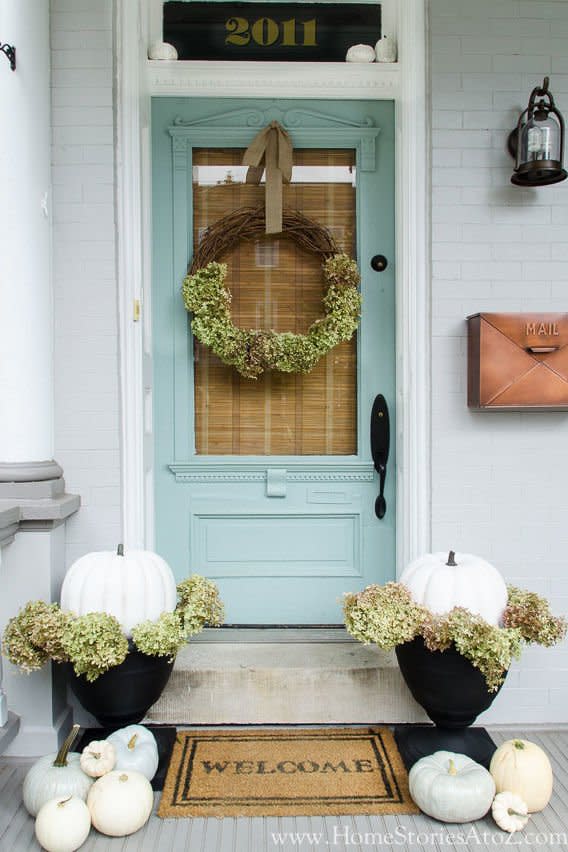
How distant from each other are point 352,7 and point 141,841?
342 centimetres

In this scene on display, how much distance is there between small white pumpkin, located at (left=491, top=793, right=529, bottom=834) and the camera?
2.18 metres

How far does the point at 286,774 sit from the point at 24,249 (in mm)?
2137

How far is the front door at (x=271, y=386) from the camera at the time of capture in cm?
312

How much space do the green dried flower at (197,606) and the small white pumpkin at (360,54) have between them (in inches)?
92.4

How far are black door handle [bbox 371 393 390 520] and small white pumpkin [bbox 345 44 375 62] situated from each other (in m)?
1.49

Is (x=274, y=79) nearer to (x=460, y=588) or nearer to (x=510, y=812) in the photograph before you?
(x=460, y=588)

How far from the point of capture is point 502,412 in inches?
114

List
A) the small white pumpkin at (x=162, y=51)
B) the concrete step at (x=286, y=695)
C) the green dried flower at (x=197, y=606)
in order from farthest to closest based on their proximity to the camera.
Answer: the small white pumpkin at (x=162, y=51) → the concrete step at (x=286, y=695) → the green dried flower at (x=197, y=606)

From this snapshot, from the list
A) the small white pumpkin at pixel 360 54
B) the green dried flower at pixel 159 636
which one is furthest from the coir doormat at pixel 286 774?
the small white pumpkin at pixel 360 54

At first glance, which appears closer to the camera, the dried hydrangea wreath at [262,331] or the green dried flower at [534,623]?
the green dried flower at [534,623]

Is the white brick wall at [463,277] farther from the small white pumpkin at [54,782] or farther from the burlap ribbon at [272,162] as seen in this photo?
the small white pumpkin at [54,782]

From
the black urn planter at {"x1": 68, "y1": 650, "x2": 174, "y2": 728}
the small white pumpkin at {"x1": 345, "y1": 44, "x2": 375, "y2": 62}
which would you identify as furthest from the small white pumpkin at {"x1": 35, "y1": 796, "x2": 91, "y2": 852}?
the small white pumpkin at {"x1": 345, "y1": 44, "x2": 375, "y2": 62}

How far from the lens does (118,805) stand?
2.16 meters

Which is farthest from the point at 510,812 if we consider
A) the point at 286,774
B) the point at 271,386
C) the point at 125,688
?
the point at 271,386
